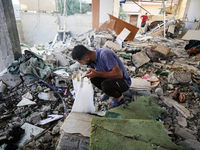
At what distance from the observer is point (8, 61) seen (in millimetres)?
3387

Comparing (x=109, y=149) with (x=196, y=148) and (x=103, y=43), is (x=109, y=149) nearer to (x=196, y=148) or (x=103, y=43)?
(x=196, y=148)

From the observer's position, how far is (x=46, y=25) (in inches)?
433

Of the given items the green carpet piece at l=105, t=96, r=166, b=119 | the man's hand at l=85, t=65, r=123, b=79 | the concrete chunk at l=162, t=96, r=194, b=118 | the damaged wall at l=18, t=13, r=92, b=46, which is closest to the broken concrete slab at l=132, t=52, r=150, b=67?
the concrete chunk at l=162, t=96, r=194, b=118

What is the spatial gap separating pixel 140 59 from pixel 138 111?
8.28ft

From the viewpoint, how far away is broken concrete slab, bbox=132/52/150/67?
13.2 ft

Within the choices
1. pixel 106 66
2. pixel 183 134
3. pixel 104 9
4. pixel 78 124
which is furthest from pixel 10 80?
pixel 104 9

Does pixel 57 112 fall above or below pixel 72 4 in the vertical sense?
below

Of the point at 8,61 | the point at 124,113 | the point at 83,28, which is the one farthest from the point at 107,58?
the point at 83,28

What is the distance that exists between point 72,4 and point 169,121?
1722 centimetres

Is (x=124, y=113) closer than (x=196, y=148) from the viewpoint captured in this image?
No

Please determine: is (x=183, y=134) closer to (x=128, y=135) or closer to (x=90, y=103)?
(x=128, y=135)

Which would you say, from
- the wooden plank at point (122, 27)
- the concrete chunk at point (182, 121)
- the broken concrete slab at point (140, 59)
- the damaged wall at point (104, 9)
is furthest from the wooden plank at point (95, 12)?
the concrete chunk at point (182, 121)

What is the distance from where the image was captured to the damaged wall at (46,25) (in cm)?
1021

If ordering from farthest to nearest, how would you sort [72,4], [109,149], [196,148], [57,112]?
1. [72,4]
2. [57,112]
3. [196,148]
4. [109,149]
